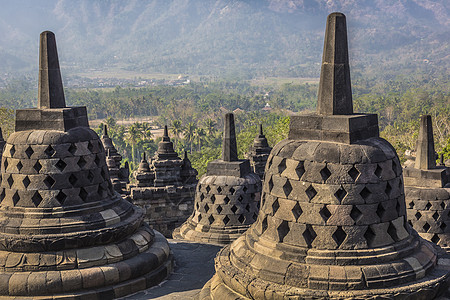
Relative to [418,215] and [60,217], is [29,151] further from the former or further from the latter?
[418,215]

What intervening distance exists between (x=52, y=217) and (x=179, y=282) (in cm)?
218

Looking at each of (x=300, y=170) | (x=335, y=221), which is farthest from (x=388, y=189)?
(x=300, y=170)

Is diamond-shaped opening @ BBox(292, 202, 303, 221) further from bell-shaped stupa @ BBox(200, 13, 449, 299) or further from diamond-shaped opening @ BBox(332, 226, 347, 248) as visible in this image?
diamond-shaped opening @ BBox(332, 226, 347, 248)

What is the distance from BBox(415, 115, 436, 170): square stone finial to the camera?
32.1ft

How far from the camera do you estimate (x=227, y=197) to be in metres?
12.5

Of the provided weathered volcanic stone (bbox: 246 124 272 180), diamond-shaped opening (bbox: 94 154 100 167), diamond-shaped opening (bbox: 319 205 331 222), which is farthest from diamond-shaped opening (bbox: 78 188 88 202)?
weathered volcanic stone (bbox: 246 124 272 180)

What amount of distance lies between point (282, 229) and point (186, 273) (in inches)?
154

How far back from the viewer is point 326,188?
559 centimetres

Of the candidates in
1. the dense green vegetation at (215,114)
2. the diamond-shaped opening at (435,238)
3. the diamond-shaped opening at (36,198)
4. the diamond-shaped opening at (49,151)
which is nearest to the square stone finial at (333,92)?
the diamond-shaped opening at (49,151)

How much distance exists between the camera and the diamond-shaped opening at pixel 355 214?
556 centimetres

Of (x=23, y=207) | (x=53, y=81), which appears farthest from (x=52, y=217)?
(x=53, y=81)

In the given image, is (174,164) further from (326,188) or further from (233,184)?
(326,188)

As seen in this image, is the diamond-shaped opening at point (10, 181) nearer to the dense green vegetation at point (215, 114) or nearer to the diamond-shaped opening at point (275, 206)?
the diamond-shaped opening at point (275, 206)

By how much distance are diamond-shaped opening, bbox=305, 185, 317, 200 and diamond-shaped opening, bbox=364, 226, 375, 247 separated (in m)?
0.62
